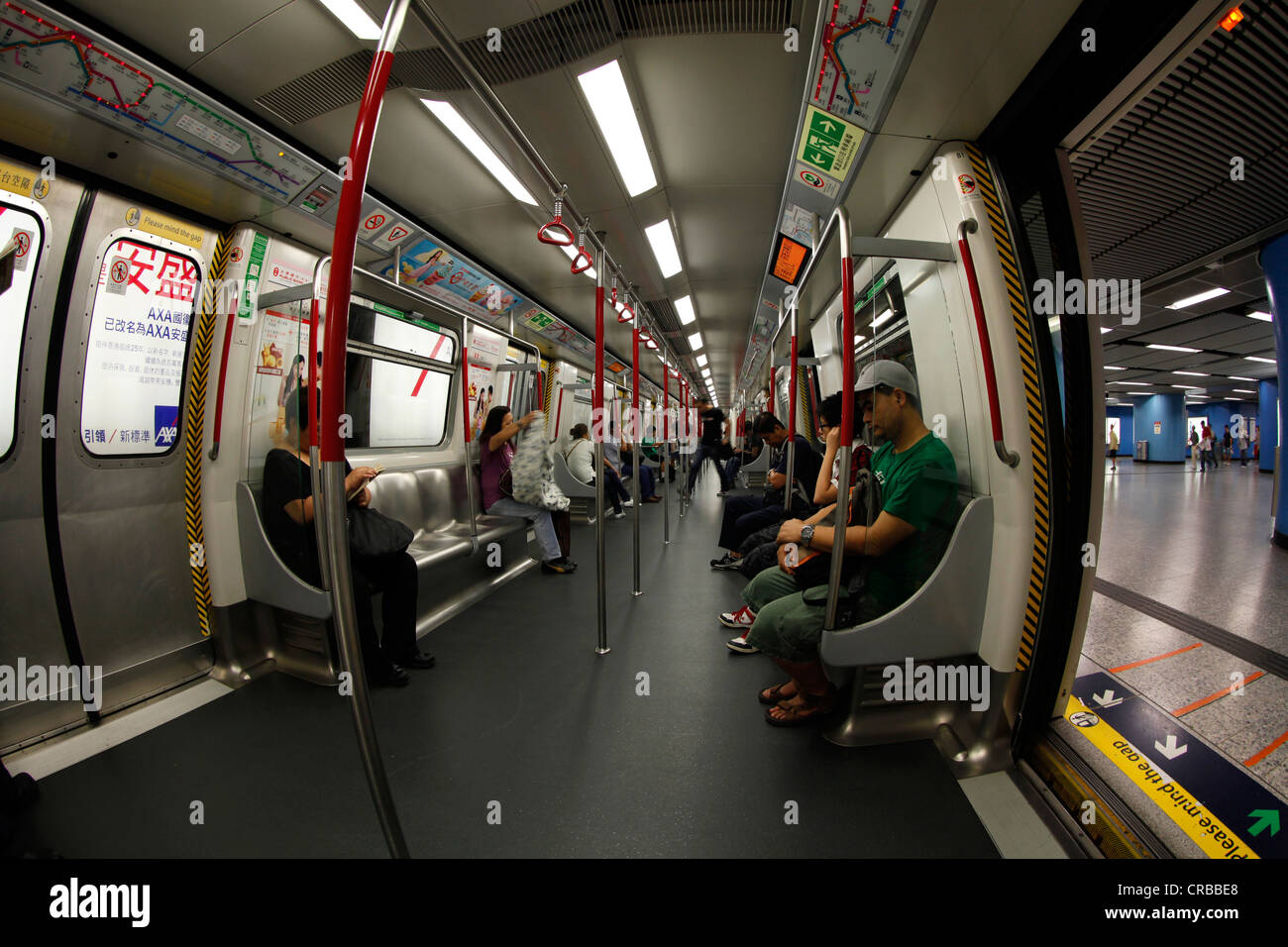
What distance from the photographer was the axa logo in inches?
99.5

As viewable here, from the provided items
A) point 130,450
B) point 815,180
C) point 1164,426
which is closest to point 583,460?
point 130,450

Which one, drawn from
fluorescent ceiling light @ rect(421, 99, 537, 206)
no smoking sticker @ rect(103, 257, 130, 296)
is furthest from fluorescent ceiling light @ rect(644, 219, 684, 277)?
no smoking sticker @ rect(103, 257, 130, 296)

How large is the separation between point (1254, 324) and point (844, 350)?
427 inches

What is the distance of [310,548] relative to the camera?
2361 mm

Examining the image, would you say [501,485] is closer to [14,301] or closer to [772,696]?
[14,301]

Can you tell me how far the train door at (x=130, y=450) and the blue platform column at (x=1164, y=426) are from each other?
27.5 meters

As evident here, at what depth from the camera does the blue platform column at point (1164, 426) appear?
17.1 m

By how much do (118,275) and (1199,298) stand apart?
1087cm

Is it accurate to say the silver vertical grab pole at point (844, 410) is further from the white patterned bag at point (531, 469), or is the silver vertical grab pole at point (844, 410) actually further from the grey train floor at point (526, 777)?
Answer: the white patterned bag at point (531, 469)

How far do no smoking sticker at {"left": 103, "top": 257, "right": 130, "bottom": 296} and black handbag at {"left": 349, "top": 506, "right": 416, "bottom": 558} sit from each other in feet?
5.57

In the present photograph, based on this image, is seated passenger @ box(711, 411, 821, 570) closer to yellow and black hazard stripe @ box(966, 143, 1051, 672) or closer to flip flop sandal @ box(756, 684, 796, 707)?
flip flop sandal @ box(756, 684, 796, 707)

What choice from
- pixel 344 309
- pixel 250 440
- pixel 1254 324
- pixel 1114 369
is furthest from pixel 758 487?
pixel 1114 369

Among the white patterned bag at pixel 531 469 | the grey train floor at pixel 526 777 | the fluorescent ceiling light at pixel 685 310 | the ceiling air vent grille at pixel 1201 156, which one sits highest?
the fluorescent ceiling light at pixel 685 310

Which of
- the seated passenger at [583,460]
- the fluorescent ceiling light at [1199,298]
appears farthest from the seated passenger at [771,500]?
the fluorescent ceiling light at [1199,298]
